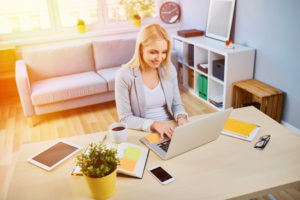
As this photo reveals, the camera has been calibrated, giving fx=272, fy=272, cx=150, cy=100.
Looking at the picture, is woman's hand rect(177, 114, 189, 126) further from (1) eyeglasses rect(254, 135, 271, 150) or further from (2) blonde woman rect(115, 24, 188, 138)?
(1) eyeglasses rect(254, 135, 271, 150)

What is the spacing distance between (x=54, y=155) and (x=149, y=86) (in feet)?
2.46

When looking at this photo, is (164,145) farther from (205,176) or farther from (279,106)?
(279,106)

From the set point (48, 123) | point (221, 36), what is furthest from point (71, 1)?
point (221, 36)

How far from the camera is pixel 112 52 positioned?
3961 millimetres

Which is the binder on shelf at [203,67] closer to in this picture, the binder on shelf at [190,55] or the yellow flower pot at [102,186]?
the binder on shelf at [190,55]

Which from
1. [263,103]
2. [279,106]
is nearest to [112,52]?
[263,103]

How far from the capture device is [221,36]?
3596 millimetres

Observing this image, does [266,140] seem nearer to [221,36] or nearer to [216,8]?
[221,36]

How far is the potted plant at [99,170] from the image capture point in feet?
3.30

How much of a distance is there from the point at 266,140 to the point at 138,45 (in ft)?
2.98

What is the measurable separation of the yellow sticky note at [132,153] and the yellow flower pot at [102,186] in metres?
0.24

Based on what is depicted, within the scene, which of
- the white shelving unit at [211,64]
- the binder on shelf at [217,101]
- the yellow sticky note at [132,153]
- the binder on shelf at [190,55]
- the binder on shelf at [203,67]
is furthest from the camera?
the binder on shelf at [190,55]

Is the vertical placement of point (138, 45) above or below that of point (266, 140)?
above

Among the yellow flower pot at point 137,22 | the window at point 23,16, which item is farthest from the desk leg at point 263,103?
the window at point 23,16
